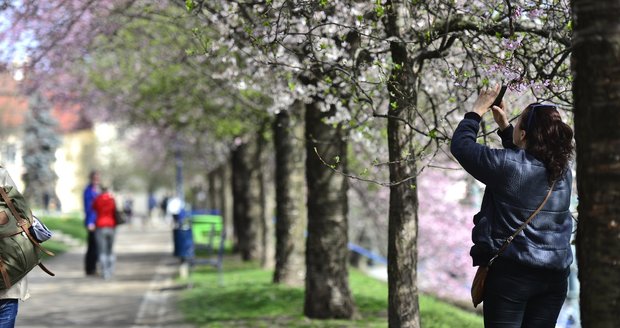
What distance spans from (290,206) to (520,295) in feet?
37.1

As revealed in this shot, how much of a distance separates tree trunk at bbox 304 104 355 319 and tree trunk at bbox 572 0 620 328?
7298mm

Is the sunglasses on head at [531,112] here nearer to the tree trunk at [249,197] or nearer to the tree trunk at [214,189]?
the tree trunk at [249,197]

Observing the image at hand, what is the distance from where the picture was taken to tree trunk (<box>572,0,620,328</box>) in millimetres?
3494

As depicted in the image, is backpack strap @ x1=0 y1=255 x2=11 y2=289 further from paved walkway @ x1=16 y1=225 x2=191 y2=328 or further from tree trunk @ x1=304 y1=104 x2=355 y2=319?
tree trunk @ x1=304 y1=104 x2=355 y2=319

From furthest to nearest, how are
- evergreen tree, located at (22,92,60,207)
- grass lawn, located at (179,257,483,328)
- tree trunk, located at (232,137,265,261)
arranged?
evergreen tree, located at (22,92,60,207) < tree trunk, located at (232,137,265,261) < grass lawn, located at (179,257,483,328)

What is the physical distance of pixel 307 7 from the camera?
736cm

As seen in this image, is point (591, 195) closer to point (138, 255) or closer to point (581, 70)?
point (581, 70)

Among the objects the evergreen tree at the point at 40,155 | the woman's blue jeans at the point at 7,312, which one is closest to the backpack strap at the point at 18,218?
the woman's blue jeans at the point at 7,312

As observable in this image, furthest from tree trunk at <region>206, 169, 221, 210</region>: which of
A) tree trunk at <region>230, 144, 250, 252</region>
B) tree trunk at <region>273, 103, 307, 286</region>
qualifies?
tree trunk at <region>273, 103, 307, 286</region>

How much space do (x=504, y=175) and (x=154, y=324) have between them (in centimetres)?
752

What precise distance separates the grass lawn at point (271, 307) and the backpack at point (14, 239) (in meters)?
5.40

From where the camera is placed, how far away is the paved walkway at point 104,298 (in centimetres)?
1185

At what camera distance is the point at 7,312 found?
5.33m

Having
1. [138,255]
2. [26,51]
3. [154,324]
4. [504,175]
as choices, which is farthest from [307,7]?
[138,255]
